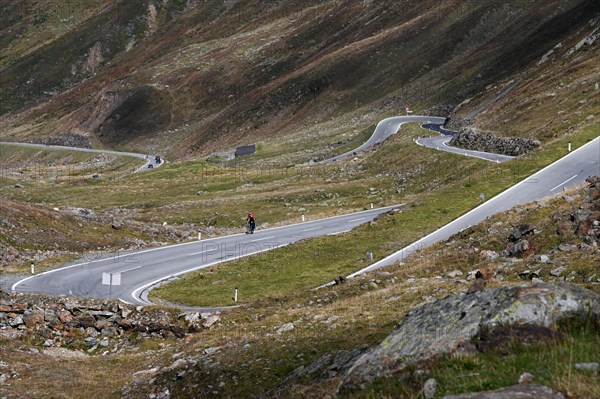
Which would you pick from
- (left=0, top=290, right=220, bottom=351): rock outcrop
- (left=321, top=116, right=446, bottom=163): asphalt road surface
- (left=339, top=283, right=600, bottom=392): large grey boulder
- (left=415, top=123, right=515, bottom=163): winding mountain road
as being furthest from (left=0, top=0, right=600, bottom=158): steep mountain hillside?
(left=339, top=283, right=600, bottom=392): large grey boulder

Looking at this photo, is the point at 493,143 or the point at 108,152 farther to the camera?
the point at 108,152

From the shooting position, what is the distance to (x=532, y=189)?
1578 inches

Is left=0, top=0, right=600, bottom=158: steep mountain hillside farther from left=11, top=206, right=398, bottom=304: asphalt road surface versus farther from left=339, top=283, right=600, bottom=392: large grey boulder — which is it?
left=339, top=283, right=600, bottom=392: large grey boulder

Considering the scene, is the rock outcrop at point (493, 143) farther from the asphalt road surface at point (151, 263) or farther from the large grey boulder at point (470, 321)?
the large grey boulder at point (470, 321)

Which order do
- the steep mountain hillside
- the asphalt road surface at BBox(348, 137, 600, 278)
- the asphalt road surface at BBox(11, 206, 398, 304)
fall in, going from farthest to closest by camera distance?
the steep mountain hillside
the asphalt road surface at BBox(348, 137, 600, 278)
the asphalt road surface at BBox(11, 206, 398, 304)

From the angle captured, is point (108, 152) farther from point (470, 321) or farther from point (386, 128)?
point (470, 321)

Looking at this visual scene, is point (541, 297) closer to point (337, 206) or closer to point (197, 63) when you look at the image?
point (337, 206)

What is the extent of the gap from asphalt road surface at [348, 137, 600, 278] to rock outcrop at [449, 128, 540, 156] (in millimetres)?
9389

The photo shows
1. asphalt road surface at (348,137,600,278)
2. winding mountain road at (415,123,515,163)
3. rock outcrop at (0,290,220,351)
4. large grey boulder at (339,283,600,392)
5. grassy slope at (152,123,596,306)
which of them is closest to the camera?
large grey boulder at (339,283,600,392)

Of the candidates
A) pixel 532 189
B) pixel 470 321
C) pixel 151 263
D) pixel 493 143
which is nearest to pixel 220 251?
pixel 151 263

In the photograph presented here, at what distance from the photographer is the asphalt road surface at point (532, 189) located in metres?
34.8

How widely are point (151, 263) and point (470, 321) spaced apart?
1196 inches

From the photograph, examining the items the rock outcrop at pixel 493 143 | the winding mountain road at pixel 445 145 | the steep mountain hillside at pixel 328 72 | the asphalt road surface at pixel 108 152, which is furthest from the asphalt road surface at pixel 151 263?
the asphalt road surface at pixel 108 152

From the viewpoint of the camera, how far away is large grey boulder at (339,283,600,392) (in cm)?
1035
